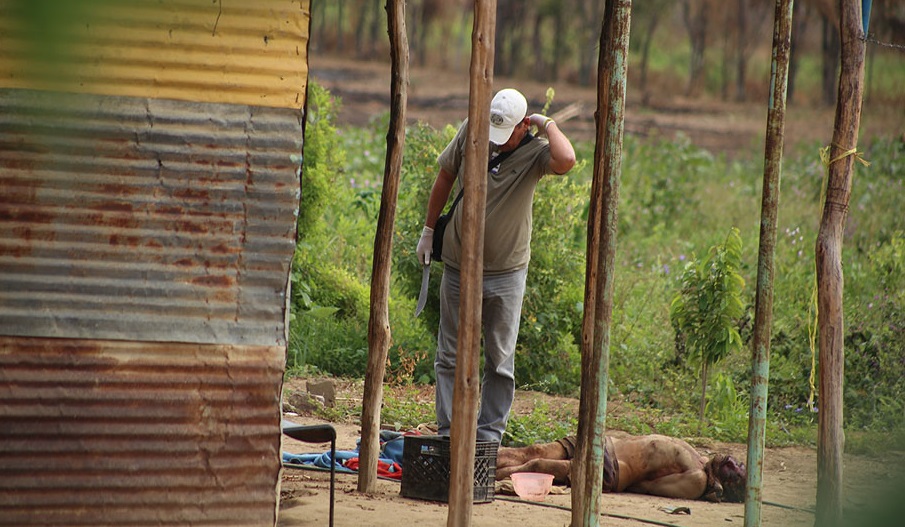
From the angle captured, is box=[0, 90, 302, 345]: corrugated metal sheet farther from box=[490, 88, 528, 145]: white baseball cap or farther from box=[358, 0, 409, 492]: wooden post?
box=[490, 88, 528, 145]: white baseball cap

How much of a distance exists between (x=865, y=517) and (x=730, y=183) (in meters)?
13.1

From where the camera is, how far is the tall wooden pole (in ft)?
11.6

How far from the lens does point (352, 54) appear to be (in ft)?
70.2

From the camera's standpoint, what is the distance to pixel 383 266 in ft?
14.7

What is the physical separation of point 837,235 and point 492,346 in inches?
73.0

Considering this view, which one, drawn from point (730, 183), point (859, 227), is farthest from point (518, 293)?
point (730, 183)

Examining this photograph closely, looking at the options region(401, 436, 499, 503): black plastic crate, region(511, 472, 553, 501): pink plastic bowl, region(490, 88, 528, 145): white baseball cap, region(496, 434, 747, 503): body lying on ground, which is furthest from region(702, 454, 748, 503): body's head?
region(490, 88, 528, 145): white baseball cap

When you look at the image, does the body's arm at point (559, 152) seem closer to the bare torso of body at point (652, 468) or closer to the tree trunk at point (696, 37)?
the bare torso of body at point (652, 468)

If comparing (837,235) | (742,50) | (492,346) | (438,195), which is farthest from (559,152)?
(742,50)

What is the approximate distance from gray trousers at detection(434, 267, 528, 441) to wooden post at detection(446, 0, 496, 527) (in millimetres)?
1632

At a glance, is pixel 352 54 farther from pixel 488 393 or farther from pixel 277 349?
pixel 277 349

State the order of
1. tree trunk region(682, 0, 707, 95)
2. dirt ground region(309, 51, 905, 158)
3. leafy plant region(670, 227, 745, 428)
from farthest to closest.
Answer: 1. tree trunk region(682, 0, 707, 95)
2. dirt ground region(309, 51, 905, 158)
3. leafy plant region(670, 227, 745, 428)

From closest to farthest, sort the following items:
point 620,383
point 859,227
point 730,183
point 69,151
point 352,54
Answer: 1. point 69,151
2. point 620,383
3. point 859,227
4. point 730,183
5. point 352,54

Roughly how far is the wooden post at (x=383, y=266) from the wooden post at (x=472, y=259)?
3.56ft
